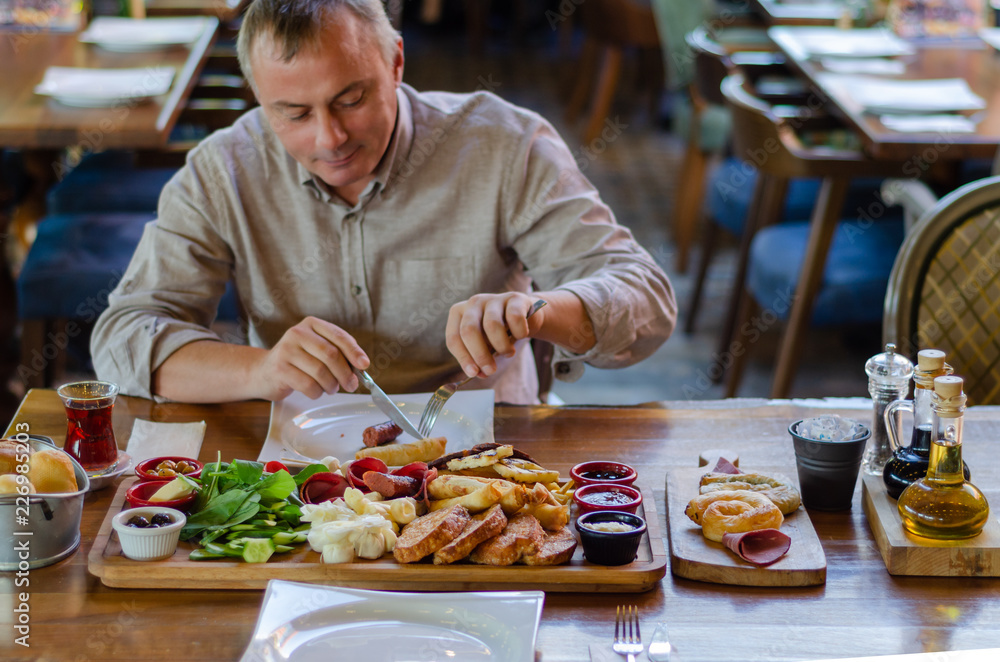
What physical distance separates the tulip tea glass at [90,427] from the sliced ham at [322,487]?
280mm

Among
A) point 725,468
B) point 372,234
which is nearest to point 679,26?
point 372,234

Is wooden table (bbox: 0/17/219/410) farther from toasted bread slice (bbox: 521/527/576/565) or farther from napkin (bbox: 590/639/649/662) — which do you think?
napkin (bbox: 590/639/649/662)

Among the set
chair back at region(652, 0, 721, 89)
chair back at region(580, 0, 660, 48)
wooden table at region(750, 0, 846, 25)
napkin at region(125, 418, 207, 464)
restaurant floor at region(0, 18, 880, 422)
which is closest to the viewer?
napkin at region(125, 418, 207, 464)

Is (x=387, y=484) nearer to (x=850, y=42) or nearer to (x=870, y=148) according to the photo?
(x=870, y=148)

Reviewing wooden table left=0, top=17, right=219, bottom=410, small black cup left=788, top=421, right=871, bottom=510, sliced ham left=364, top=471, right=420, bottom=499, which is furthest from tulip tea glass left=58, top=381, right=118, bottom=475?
wooden table left=0, top=17, right=219, bottom=410

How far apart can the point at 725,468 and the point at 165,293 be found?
0.96 meters

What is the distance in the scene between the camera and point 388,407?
5.07 ft

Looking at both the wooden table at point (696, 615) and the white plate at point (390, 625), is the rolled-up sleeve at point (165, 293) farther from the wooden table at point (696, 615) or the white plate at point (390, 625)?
the white plate at point (390, 625)

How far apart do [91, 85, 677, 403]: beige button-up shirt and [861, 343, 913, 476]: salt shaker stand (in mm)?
474

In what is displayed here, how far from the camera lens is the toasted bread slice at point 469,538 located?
3.75 feet

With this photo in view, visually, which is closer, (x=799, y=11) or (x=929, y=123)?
(x=929, y=123)

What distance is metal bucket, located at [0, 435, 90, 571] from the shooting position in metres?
1.16

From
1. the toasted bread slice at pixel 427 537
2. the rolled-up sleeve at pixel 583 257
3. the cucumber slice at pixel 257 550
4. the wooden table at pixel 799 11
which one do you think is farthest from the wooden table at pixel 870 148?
the cucumber slice at pixel 257 550

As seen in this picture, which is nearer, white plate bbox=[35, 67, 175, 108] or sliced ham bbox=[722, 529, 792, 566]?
sliced ham bbox=[722, 529, 792, 566]
